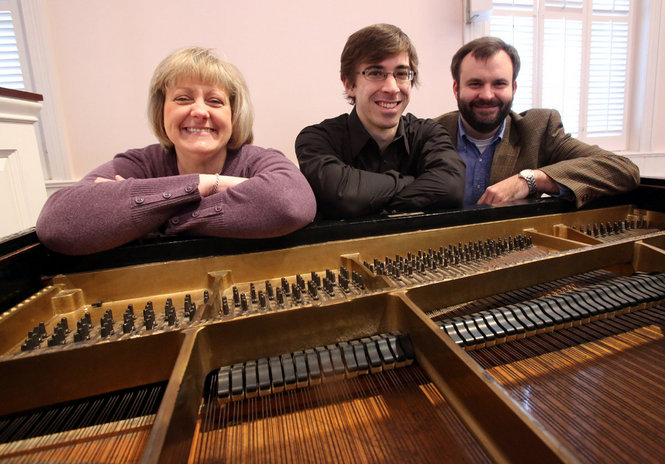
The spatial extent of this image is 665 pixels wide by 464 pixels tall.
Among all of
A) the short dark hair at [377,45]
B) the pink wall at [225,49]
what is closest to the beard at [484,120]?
the short dark hair at [377,45]

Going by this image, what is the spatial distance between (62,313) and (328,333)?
85 cm

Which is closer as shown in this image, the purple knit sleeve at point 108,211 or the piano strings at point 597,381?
the piano strings at point 597,381

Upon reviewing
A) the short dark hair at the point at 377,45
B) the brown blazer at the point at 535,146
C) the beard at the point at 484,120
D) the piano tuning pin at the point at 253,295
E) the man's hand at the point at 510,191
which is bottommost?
the piano tuning pin at the point at 253,295

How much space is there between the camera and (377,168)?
2.17 m

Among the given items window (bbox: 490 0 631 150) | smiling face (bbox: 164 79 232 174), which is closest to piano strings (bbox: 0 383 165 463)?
smiling face (bbox: 164 79 232 174)

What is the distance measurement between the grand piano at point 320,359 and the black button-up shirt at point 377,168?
42 cm

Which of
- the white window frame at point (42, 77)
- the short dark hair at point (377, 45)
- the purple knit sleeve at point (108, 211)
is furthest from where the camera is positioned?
the white window frame at point (42, 77)

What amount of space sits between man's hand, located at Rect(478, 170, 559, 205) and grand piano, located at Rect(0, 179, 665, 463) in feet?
2.31

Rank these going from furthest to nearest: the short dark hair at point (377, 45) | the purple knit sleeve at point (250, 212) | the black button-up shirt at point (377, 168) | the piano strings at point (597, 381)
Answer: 1. the short dark hair at point (377, 45)
2. the black button-up shirt at point (377, 168)
3. the purple knit sleeve at point (250, 212)
4. the piano strings at point (597, 381)

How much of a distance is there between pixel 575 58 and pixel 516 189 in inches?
168

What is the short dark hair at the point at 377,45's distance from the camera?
1.91m

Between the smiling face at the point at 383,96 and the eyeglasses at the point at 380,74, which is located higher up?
the eyeglasses at the point at 380,74

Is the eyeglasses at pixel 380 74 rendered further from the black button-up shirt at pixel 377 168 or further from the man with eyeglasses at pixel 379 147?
the black button-up shirt at pixel 377 168

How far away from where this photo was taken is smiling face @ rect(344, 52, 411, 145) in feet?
6.50
